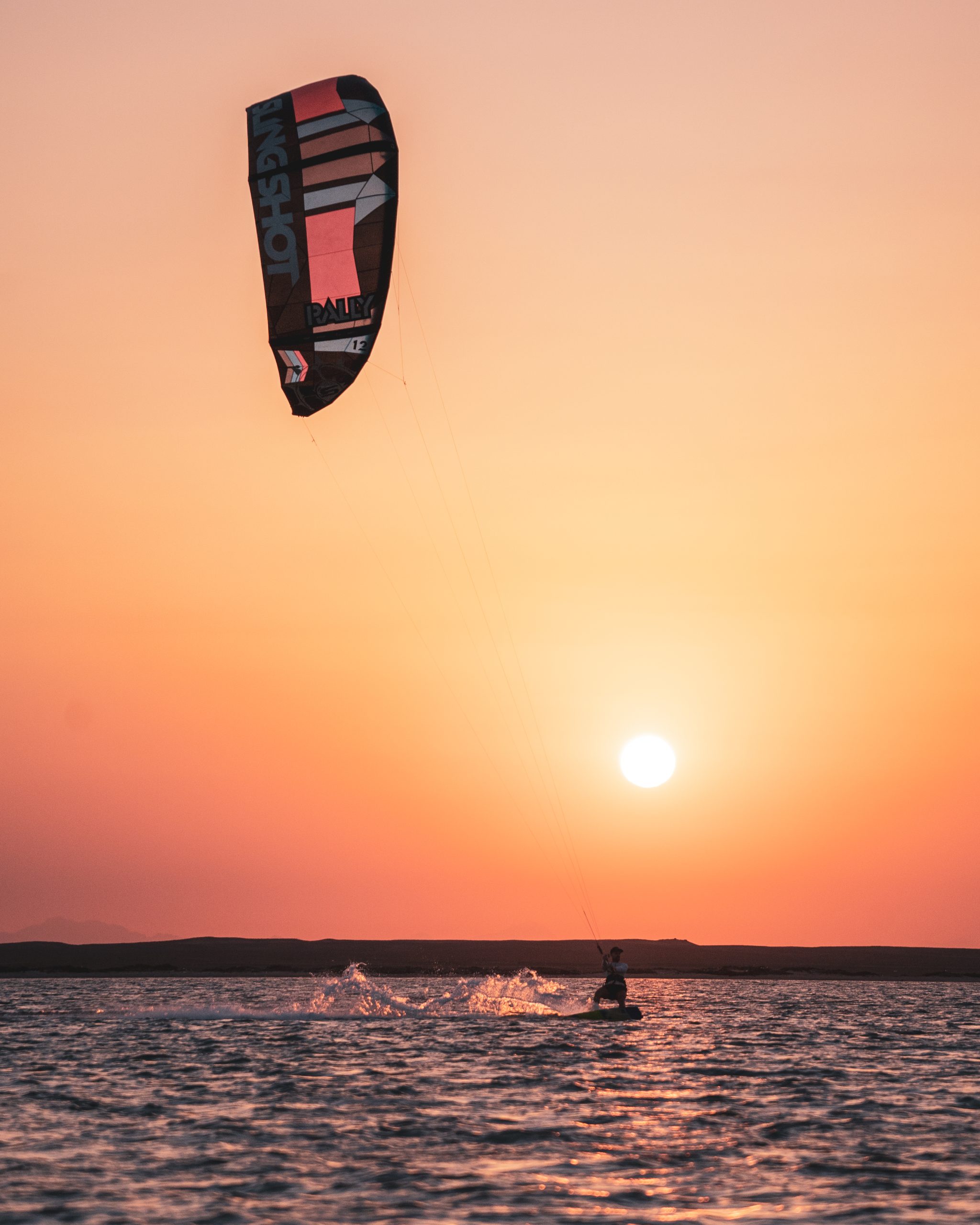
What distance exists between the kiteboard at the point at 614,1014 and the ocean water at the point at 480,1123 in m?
0.58

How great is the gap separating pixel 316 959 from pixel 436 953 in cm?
2300

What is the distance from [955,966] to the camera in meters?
165

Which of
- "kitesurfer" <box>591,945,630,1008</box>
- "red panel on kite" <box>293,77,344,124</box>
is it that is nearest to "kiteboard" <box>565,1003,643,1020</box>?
"kitesurfer" <box>591,945,630,1008</box>

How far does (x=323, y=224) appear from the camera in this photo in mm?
28109

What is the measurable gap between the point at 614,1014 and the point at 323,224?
31.9 metres

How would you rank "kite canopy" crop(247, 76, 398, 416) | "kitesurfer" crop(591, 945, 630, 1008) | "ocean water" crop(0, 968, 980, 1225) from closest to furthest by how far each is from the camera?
"ocean water" crop(0, 968, 980, 1225), "kite canopy" crop(247, 76, 398, 416), "kitesurfer" crop(591, 945, 630, 1008)

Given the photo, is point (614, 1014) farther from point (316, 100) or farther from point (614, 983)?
point (316, 100)

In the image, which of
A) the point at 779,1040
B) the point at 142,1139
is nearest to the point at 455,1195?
the point at 142,1139

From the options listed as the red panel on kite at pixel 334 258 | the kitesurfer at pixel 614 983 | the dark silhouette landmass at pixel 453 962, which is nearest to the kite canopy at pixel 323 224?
the red panel on kite at pixel 334 258

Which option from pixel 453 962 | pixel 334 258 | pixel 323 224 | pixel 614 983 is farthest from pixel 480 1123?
pixel 453 962

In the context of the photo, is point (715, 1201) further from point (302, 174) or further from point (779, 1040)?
point (779, 1040)

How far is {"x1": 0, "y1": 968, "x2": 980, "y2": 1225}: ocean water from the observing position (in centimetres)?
1723

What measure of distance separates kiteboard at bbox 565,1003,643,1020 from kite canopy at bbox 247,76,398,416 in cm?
2941

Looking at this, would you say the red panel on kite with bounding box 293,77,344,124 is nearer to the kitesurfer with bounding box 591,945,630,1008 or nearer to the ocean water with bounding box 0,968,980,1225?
the ocean water with bounding box 0,968,980,1225
